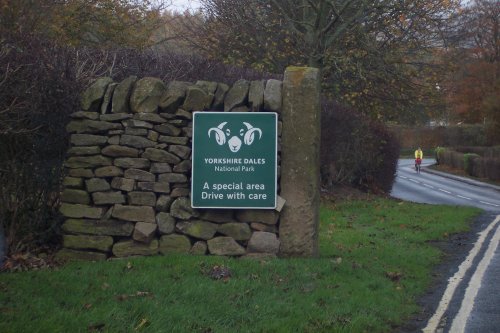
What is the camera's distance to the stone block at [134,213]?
9.47 metres

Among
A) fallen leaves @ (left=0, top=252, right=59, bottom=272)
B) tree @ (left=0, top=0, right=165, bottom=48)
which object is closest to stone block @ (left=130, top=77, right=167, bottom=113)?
fallen leaves @ (left=0, top=252, right=59, bottom=272)

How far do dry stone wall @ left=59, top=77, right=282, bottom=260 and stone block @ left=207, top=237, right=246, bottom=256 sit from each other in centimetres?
1

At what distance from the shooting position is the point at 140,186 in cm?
950

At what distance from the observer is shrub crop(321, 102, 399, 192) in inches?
816

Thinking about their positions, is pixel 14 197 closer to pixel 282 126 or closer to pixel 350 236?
pixel 282 126

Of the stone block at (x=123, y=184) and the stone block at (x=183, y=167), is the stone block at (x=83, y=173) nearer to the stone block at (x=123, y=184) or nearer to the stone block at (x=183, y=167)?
the stone block at (x=123, y=184)

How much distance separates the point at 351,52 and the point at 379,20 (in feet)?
5.00

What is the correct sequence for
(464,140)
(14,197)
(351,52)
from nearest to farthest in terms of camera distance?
(14,197), (351,52), (464,140)

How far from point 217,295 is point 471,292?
3.65 metres

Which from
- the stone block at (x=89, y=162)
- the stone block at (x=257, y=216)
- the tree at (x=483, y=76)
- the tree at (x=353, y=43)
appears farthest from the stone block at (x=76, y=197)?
the tree at (x=483, y=76)

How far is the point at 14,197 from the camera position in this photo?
30.3 feet

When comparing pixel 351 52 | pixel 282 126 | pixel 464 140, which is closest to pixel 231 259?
pixel 282 126

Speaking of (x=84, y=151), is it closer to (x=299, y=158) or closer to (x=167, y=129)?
(x=167, y=129)

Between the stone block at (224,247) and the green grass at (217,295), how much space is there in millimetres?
294
